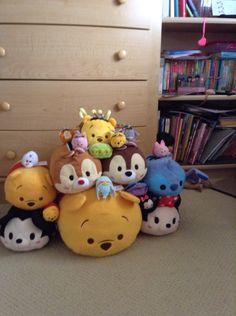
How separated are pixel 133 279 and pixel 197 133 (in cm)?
89

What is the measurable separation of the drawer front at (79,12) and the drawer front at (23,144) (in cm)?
43

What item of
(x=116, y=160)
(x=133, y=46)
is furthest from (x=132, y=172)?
(x=133, y=46)

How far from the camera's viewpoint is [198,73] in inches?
58.7

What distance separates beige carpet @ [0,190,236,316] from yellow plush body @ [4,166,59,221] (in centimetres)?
16

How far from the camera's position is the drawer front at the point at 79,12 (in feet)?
3.48

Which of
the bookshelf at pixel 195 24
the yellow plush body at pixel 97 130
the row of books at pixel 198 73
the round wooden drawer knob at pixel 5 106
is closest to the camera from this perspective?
the yellow plush body at pixel 97 130

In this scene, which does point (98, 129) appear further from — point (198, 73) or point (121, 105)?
point (198, 73)

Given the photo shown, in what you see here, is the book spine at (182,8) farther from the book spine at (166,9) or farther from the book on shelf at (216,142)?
the book on shelf at (216,142)

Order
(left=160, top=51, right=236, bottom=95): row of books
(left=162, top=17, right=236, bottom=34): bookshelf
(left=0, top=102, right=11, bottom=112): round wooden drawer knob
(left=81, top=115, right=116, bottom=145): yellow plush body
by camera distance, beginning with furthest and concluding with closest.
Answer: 1. (left=160, top=51, right=236, bottom=95): row of books
2. (left=162, top=17, right=236, bottom=34): bookshelf
3. (left=0, top=102, right=11, bottom=112): round wooden drawer knob
4. (left=81, top=115, right=116, bottom=145): yellow plush body

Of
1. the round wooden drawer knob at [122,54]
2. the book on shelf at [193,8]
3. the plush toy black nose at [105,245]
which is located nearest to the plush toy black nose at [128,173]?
the plush toy black nose at [105,245]

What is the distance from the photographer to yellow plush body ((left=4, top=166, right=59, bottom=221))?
94 centimetres

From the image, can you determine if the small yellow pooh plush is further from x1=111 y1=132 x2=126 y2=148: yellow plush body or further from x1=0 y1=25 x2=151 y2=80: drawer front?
x1=0 y1=25 x2=151 y2=80: drawer front

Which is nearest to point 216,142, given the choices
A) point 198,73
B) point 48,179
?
point 198,73

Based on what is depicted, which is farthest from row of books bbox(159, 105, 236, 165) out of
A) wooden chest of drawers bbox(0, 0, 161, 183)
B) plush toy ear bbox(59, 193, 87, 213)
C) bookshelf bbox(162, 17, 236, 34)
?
plush toy ear bbox(59, 193, 87, 213)
